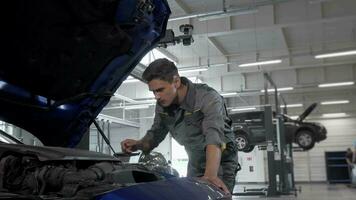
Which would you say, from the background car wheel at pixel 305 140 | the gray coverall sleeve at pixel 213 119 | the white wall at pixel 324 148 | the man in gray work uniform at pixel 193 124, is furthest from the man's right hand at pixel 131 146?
the white wall at pixel 324 148

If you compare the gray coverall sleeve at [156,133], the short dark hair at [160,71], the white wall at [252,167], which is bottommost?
the white wall at [252,167]

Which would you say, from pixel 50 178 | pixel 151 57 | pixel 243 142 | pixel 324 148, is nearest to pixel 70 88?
pixel 50 178

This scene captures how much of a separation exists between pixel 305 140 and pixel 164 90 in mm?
11759

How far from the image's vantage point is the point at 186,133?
244cm

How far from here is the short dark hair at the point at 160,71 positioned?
6.95 ft

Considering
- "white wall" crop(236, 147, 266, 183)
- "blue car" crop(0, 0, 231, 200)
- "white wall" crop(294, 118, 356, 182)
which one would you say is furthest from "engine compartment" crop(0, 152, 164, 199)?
"white wall" crop(294, 118, 356, 182)

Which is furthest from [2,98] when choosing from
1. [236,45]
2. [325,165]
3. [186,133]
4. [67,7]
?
[325,165]

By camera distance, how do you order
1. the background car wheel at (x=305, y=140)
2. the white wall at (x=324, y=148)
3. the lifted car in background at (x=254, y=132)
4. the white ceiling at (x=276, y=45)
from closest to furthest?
1. the white ceiling at (x=276, y=45)
2. the lifted car in background at (x=254, y=132)
3. the background car wheel at (x=305, y=140)
4. the white wall at (x=324, y=148)

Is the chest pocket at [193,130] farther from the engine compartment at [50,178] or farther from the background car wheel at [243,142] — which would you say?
the background car wheel at [243,142]

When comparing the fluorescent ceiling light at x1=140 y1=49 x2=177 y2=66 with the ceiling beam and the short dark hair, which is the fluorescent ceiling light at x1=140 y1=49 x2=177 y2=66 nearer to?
the ceiling beam

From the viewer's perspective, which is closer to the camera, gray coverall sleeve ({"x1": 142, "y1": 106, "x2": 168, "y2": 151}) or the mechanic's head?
the mechanic's head

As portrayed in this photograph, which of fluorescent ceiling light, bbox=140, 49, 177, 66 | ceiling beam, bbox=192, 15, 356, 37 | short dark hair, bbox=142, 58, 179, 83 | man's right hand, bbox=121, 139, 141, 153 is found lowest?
man's right hand, bbox=121, 139, 141, 153

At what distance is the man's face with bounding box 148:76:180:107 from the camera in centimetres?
215

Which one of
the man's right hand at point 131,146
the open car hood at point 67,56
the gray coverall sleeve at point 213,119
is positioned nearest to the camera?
the open car hood at point 67,56
